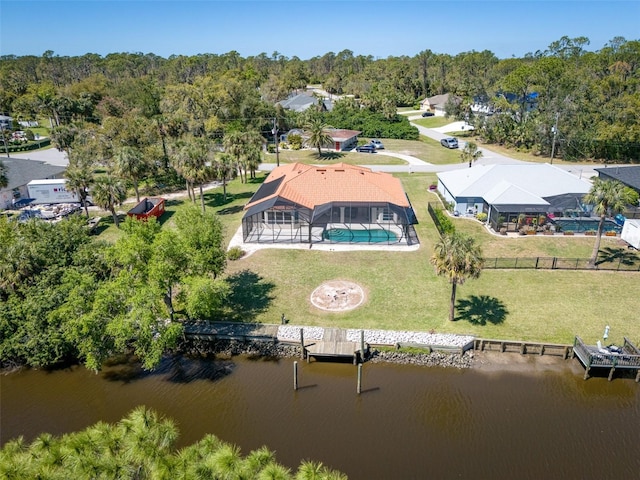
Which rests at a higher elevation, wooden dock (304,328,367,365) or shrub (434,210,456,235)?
shrub (434,210,456,235)

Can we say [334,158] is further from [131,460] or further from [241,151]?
[131,460]

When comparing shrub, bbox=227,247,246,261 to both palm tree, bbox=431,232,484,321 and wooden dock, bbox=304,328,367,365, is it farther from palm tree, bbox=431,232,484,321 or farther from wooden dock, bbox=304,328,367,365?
→ palm tree, bbox=431,232,484,321

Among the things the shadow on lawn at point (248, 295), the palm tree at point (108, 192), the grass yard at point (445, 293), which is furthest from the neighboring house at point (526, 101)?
the palm tree at point (108, 192)

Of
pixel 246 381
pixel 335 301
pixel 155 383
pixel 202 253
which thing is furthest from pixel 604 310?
pixel 155 383

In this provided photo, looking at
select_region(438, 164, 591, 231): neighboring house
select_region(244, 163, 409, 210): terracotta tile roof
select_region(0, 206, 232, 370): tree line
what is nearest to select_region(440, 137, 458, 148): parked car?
select_region(438, 164, 591, 231): neighboring house

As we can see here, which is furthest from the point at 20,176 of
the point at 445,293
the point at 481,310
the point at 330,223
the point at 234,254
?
the point at 481,310
